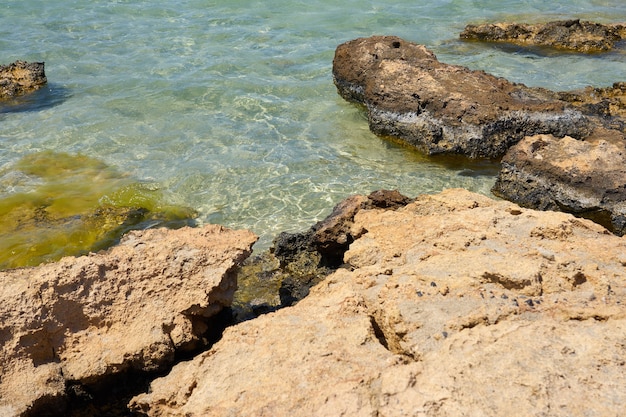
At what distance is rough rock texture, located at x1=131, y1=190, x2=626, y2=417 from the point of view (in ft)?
12.3

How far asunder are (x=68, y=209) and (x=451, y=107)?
6.66 meters

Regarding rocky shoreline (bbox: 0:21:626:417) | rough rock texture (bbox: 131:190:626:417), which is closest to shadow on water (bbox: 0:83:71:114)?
rocky shoreline (bbox: 0:21:626:417)

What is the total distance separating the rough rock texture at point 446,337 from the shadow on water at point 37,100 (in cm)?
1015

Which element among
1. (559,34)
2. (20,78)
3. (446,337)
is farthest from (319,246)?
(559,34)

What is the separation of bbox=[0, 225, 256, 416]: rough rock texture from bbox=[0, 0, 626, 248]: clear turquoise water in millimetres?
2921

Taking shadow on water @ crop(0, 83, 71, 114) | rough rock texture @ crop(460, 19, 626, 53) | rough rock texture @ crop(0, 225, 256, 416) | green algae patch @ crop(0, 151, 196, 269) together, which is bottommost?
green algae patch @ crop(0, 151, 196, 269)

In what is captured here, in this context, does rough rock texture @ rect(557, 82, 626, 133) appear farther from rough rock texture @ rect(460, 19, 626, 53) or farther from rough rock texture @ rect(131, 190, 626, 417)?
rough rock texture @ rect(131, 190, 626, 417)

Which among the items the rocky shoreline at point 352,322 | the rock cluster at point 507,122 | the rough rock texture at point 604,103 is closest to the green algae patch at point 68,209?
the rocky shoreline at point 352,322

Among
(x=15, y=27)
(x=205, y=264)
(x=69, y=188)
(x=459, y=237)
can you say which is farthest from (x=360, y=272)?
(x=15, y=27)

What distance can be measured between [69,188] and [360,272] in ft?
21.1

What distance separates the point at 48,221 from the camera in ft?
30.1

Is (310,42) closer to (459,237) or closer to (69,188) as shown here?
(69,188)

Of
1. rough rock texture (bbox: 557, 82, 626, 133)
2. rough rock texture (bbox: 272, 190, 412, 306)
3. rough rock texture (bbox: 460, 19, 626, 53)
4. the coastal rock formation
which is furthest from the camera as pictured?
rough rock texture (bbox: 460, 19, 626, 53)

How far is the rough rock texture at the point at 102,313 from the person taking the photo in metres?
4.96
